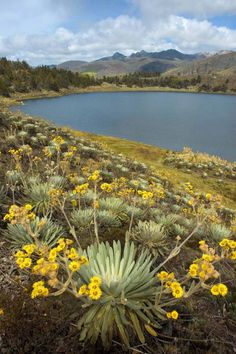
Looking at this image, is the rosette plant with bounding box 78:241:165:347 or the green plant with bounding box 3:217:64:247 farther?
the green plant with bounding box 3:217:64:247

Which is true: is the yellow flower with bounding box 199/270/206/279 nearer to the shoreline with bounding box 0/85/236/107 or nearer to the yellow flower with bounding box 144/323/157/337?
the yellow flower with bounding box 144/323/157/337

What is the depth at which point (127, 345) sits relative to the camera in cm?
301


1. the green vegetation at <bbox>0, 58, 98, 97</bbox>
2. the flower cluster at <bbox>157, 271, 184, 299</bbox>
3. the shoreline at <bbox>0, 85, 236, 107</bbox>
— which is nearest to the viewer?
the flower cluster at <bbox>157, 271, 184, 299</bbox>

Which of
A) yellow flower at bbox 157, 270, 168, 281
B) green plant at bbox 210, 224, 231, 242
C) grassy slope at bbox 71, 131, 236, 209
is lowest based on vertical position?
grassy slope at bbox 71, 131, 236, 209

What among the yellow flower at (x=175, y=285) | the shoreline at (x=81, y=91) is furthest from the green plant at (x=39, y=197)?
the shoreline at (x=81, y=91)

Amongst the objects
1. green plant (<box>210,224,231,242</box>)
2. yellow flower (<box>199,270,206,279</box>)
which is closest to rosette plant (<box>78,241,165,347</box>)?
yellow flower (<box>199,270,206,279</box>)

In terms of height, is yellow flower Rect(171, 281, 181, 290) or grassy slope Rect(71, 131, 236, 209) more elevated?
yellow flower Rect(171, 281, 181, 290)

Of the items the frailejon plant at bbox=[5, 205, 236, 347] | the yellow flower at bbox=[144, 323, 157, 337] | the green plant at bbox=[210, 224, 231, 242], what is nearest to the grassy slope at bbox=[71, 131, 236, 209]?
the green plant at bbox=[210, 224, 231, 242]

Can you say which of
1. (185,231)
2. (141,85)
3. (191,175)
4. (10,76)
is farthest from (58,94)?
(185,231)

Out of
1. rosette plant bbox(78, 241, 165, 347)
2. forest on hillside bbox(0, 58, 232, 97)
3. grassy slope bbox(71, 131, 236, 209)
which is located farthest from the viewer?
forest on hillside bbox(0, 58, 232, 97)

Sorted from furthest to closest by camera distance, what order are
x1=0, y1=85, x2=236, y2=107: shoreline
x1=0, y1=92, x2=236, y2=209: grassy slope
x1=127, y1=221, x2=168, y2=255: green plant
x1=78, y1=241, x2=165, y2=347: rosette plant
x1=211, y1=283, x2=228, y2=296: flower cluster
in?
x1=0, y1=85, x2=236, y2=107: shoreline < x1=0, y1=92, x2=236, y2=209: grassy slope < x1=127, y1=221, x2=168, y2=255: green plant < x1=78, y1=241, x2=165, y2=347: rosette plant < x1=211, y1=283, x2=228, y2=296: flower cluster

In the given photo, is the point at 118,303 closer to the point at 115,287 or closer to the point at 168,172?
the point at 115,287

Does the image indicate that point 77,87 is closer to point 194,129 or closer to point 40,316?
point 194,129

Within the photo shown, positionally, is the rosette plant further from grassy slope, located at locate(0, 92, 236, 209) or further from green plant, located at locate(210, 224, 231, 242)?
grassy slope, located at locate(0, 92, 236, 209)
